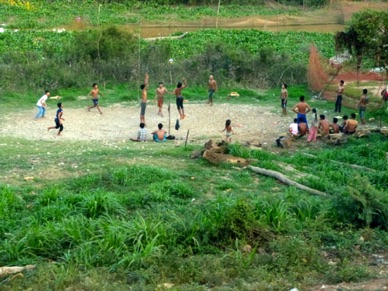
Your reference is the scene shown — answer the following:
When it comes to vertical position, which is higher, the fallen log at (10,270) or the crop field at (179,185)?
the crop field at (179,185)

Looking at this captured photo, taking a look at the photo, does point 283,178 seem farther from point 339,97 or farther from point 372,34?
point 372,34

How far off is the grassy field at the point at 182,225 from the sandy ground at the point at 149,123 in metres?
4.24

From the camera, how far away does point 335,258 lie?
344 inches

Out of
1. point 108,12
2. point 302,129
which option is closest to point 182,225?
point 302,129

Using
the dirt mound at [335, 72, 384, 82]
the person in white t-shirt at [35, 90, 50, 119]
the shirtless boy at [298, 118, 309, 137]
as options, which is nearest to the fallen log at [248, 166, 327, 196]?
the shirtless boy at [298, 118, 309, 137]

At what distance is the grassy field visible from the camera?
313 inches

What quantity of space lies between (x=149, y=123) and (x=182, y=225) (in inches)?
436

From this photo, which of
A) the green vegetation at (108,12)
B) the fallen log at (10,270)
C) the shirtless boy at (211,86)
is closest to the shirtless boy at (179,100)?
the shirtless boy at (211,86)

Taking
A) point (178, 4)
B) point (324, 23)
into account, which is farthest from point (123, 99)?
point (178, 4)

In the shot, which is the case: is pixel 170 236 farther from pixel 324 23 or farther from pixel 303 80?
pixel 324 23

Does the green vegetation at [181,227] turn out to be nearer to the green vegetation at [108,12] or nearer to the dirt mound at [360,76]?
the dirt mound at [360,76]

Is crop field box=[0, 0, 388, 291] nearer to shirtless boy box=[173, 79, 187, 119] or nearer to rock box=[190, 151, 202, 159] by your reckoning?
rock box=[190, 151, 202, 159]

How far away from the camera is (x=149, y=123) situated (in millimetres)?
20172

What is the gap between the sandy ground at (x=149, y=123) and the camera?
1859 cm
